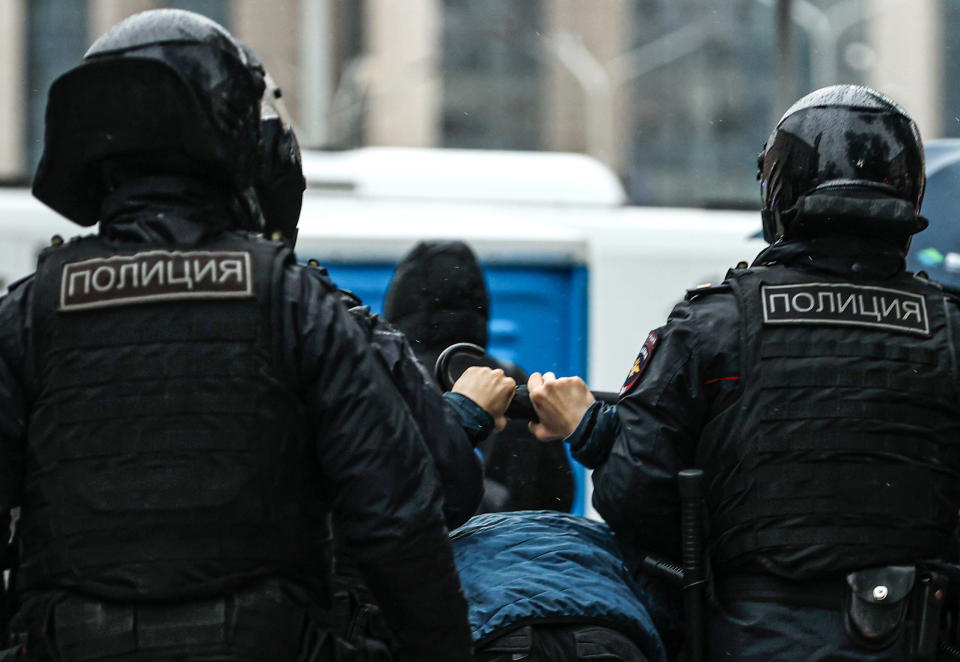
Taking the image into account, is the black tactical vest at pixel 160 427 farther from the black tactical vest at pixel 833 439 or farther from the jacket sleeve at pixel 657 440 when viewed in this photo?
the black tactical vest at pixel 833 439

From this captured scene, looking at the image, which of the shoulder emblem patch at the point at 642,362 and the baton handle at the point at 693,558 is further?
the shoulder emblem patch at the point at 642,362

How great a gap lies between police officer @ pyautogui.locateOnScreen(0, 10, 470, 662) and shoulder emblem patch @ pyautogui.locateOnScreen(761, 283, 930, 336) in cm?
78

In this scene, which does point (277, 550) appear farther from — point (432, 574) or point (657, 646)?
point (657, 646)

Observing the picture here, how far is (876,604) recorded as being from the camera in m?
2.64

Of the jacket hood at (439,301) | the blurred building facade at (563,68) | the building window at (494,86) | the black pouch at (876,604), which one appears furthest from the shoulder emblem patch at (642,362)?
the building window at (494,86)

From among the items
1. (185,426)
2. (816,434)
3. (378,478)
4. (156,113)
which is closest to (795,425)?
(816,434)

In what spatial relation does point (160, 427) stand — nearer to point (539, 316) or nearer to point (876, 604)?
point (876, 604)

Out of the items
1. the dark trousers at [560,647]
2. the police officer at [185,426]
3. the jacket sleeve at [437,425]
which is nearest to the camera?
the police officer at [185,426]

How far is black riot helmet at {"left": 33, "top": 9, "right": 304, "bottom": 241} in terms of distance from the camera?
7.70 feet

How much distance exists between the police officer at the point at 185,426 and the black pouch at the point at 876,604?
725 millimetres

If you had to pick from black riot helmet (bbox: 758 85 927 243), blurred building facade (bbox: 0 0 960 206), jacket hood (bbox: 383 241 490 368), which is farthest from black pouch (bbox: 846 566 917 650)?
blurred building facade (bbox: 0 0 960 206)

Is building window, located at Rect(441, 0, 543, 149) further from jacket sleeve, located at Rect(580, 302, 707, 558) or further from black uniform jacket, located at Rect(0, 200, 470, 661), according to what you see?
black uniform jacket, located at Rect(0, 200, 470, 661)

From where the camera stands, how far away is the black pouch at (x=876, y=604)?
263cm

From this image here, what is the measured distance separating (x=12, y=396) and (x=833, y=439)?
4.56ft
